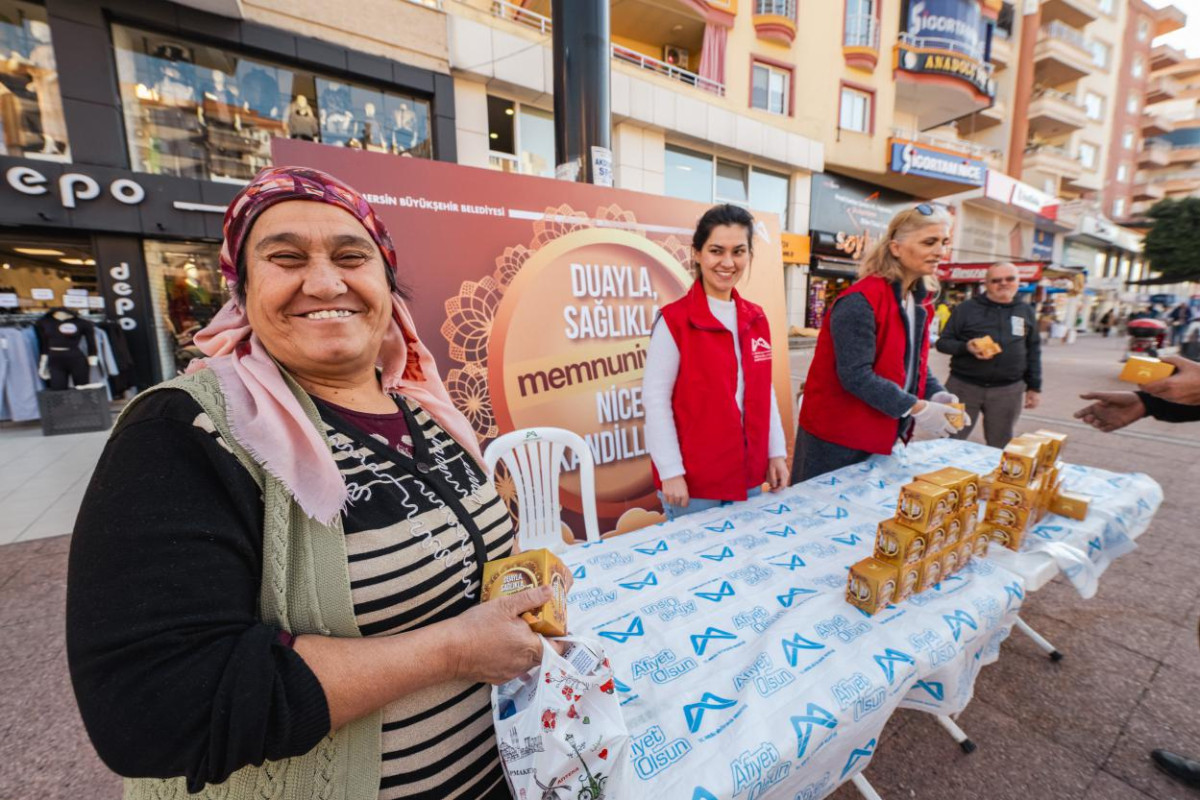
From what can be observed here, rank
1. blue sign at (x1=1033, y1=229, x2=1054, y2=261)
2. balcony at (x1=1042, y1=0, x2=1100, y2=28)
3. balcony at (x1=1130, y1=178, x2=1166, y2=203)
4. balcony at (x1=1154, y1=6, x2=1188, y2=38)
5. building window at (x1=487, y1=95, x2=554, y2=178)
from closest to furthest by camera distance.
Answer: building window at (x1=487, y1=95, x2=554, y2=178)
balcony at (x1=1042, y1=0, x2=1100, y2=28)
blue sign at (x1=1033, y1=229, x2=1054, y2=261)
balcony at (x1=1154, y1=6, x2=1188, y2=38)
balcony at (x1=1130, y1=178, x2=1166, y2=203)

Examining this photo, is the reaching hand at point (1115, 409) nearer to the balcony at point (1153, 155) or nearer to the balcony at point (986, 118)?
the balcony at point (986, 118)

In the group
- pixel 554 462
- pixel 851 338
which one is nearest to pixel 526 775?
pixel 554 462

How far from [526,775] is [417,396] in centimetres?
79

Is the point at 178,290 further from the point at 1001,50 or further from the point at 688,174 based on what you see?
the point at 1001,50

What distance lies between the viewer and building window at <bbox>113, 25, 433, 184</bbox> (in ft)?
21.2

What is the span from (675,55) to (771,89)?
8.62 ft

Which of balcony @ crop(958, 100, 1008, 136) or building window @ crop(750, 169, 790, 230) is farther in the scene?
balcony @ crop(958, 100, 1008, 136)

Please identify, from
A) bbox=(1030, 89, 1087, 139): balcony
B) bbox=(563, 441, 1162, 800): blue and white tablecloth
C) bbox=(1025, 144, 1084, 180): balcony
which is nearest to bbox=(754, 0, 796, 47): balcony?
bbox=(563, 441, 1162, 800): blue and white tablecloth

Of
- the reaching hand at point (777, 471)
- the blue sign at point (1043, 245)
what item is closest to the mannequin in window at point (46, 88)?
the reaching hand at point (777, 471)

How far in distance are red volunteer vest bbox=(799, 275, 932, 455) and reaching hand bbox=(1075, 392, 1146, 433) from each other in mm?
645

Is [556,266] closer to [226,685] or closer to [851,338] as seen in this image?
[851,338]

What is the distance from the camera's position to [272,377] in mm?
824

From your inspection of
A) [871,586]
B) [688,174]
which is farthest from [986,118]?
[871,586]

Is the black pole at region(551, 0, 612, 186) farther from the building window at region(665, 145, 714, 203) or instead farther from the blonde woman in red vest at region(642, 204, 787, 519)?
the building window at region(665, 145, 714, 203)
